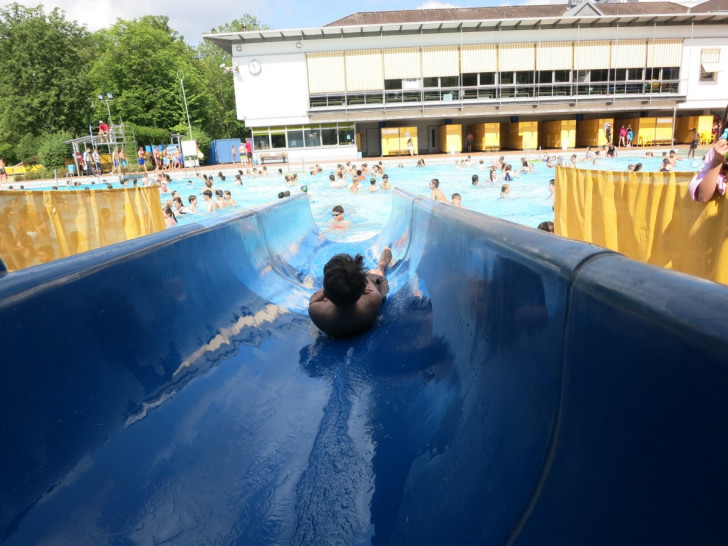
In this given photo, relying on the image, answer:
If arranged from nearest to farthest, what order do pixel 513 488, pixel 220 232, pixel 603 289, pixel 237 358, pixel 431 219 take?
pixel 603 289 < pixel 513 488 < pixel 237 358 < pixel 431 219 < pixel 220 232

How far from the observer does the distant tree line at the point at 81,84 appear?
42.9 m

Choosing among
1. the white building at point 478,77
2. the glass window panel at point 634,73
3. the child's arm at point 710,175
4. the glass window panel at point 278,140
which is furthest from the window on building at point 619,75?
the child's arm at point 710,175

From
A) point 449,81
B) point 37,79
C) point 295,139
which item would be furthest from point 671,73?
point 37,79

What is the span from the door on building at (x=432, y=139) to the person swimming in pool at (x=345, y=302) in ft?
117

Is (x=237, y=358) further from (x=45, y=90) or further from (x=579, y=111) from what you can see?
(x=45, y=90)

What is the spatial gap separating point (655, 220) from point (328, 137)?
32011 mm

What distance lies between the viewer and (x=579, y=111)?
34.4 m

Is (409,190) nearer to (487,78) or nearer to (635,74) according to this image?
(487,78)

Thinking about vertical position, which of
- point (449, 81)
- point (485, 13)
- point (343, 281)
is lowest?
point (343, 281)

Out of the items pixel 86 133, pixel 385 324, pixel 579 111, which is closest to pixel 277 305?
pixel 385 324

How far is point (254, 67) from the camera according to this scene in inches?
1318

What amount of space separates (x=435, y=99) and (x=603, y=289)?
119 feet

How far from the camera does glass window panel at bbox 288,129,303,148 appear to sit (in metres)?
34.9

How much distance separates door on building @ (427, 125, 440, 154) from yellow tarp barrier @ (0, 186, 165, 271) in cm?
3285
